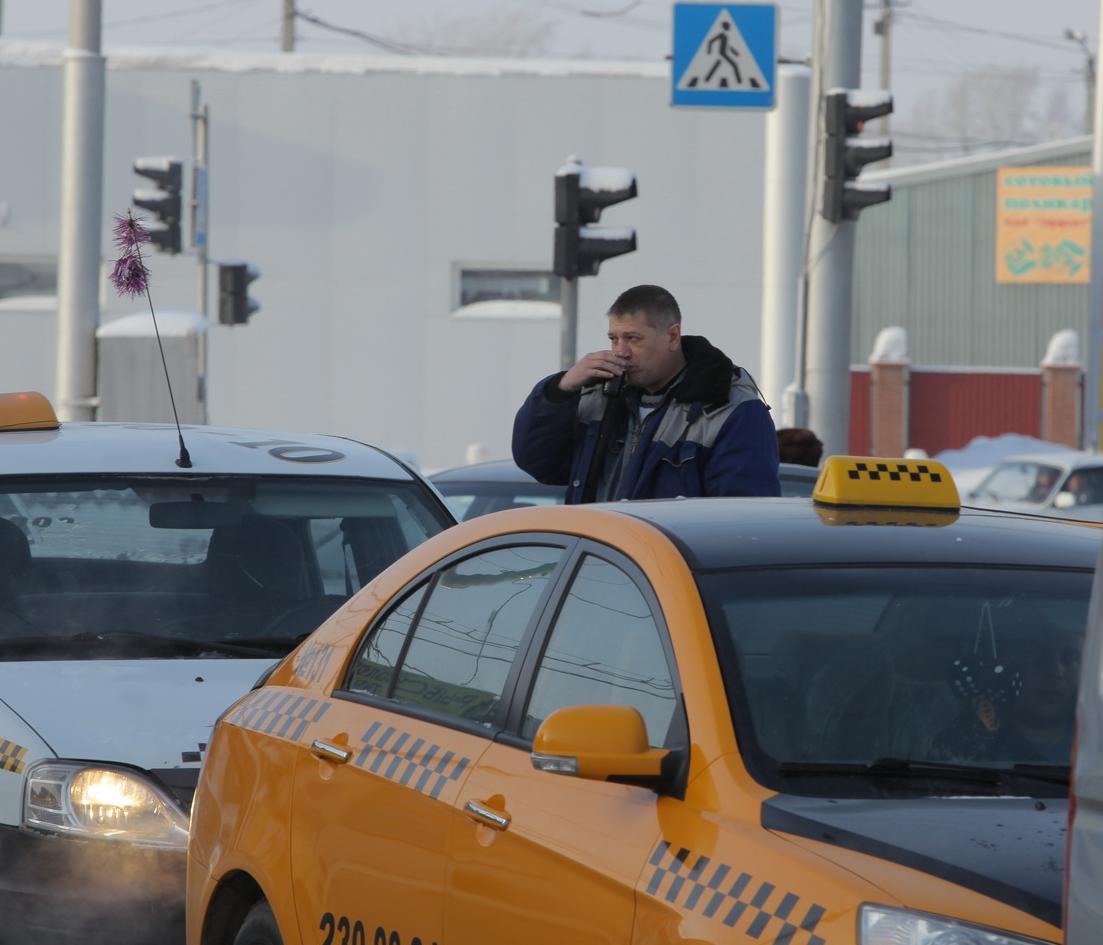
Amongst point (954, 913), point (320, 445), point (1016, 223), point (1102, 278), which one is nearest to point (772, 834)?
point (954, 913)

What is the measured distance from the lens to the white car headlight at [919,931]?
2500 mm

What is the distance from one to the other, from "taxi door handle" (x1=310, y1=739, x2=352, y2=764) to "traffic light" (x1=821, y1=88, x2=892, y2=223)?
8811 millimetres

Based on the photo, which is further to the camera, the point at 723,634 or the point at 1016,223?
the point at 1016,223

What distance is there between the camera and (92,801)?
4.78 metres

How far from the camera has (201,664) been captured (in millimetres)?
5402

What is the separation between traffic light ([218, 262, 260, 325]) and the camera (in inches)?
813

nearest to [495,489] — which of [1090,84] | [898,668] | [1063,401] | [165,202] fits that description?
[898,668]

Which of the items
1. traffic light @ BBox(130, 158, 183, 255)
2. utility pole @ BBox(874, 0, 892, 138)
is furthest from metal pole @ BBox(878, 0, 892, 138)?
traffic light @ BBox(130, 158, 183, 255)

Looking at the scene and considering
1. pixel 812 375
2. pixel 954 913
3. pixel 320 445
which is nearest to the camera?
pixel 954 913

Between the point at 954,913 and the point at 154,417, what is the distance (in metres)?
12.1

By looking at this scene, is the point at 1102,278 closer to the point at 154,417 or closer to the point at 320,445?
the point at 154,417

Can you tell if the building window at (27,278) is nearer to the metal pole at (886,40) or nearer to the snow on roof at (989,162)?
the snow on roof at (989,162)

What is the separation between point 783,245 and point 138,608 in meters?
18.5

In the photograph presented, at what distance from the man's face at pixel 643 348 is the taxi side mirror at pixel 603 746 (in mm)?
2745
